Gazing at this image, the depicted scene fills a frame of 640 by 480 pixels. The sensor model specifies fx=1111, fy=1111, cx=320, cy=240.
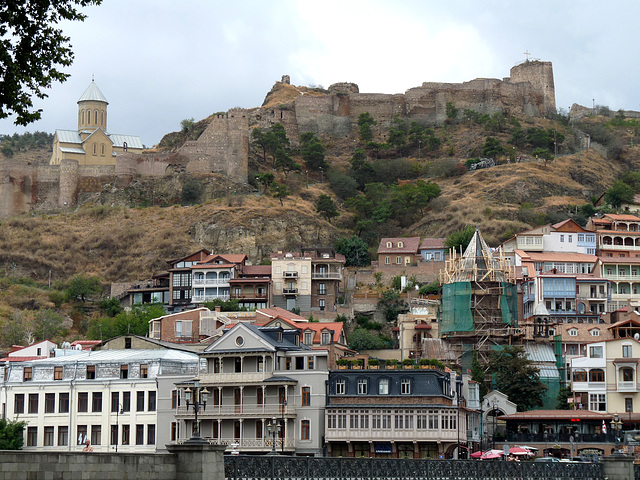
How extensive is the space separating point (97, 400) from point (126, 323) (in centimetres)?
2754

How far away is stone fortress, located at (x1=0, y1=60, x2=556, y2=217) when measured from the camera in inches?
5399

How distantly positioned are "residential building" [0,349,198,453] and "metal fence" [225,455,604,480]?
29.2 meters

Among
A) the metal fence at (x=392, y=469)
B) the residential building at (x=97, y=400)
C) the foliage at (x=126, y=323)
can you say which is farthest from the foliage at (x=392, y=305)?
the metal fence at (x=392, y=469)

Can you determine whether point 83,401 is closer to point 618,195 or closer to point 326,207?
point 326,207

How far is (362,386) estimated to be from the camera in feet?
217

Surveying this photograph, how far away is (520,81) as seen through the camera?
167m

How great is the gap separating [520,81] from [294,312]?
Answer: 76.9 m

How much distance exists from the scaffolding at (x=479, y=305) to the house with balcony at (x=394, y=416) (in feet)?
68.3

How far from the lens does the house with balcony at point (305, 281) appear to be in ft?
354

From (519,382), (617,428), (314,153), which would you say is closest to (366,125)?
(314,153)

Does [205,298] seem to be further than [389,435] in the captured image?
Yes

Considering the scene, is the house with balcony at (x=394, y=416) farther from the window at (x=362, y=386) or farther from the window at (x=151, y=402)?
the window at (x=151, y=402)

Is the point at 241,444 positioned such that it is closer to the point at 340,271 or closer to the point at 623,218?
the point at 340,271

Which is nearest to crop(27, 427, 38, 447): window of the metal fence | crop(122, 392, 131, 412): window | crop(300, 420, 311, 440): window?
crop(122, 392, 131, 412): window
